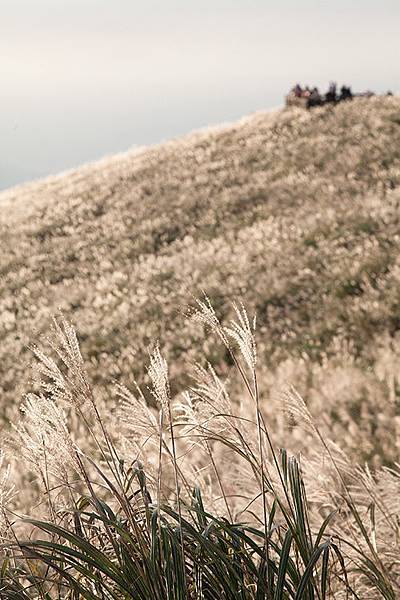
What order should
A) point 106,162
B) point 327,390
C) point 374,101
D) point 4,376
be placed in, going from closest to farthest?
point 327,390
point 4,376
point 374,101
point 106,162

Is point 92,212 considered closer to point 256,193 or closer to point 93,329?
point 256,193

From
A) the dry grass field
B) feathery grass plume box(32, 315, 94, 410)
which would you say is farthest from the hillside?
A: feathery grass plume box(32, 315, 94, 410)

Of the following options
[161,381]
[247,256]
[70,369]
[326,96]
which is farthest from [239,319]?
[326,96]

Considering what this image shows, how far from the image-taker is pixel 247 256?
51.1 ft

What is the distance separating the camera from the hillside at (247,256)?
31.2 ft

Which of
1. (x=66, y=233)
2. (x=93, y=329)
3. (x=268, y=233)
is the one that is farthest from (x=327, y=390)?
(x=66, y=233)

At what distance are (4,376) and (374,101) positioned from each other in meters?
26.1

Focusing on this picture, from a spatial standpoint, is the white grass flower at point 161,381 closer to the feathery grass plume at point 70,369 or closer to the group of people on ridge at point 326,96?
the feathery grass plume at point 70,369

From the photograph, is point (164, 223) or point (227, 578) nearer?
point (227, 578)

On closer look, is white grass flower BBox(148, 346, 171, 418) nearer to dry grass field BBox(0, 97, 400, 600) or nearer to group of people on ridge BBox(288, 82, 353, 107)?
dry grass field BBox(0, 97, 400, 600)

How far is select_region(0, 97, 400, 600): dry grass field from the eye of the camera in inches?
114

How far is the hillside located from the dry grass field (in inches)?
2.2

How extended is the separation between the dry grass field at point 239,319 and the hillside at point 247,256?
2.2 inches

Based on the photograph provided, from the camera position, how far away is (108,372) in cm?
1172
